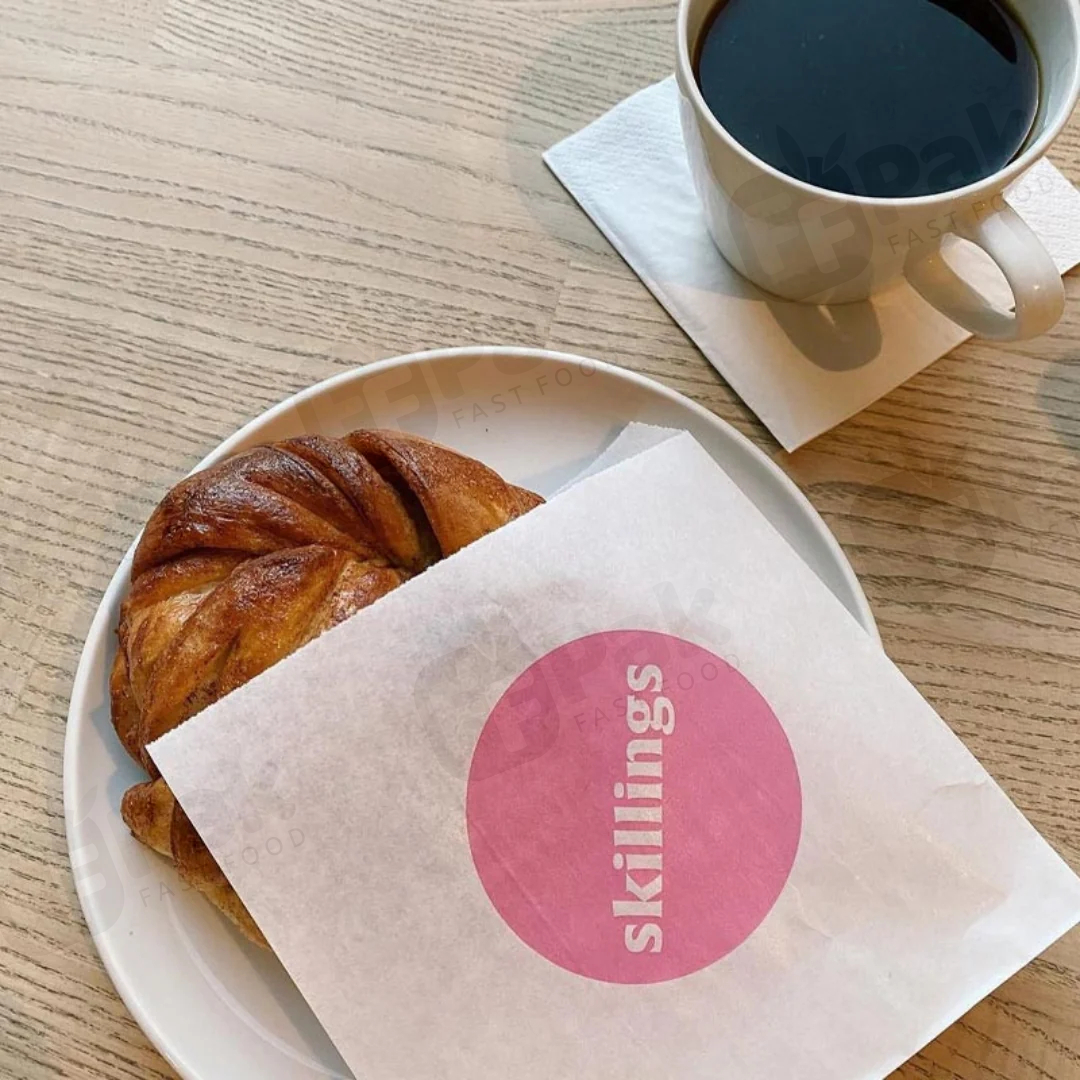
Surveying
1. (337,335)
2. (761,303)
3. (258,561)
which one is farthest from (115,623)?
(761,303)

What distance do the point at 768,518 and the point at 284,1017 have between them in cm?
42

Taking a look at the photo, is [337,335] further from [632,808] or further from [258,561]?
[632,808]

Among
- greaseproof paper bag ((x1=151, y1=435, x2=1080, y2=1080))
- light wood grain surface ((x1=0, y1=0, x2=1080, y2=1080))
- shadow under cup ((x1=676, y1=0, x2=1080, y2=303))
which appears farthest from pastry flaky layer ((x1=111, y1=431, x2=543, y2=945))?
shadow under cup ((x1=676, y1=0, x2=1080, y2=303))

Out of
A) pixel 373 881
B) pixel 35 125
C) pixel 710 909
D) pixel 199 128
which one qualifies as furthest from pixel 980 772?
pixel 35 125

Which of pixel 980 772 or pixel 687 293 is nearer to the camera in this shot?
pixel 980 772

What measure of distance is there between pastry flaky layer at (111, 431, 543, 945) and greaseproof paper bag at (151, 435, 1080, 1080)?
0.08 feet

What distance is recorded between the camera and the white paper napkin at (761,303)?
29.9 inches

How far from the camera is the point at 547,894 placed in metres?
0.57

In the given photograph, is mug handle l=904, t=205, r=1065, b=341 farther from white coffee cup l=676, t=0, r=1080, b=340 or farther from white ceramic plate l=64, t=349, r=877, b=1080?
white ceramic plate l=64, t=349, r=877, b=1080

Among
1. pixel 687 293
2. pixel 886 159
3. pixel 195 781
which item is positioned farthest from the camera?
pixel 687 293

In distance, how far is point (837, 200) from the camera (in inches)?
24.6

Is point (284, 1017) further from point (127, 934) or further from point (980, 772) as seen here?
point (980, 772)

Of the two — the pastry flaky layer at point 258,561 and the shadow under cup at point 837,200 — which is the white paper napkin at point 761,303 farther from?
the pastry flaky layer at point 258,561

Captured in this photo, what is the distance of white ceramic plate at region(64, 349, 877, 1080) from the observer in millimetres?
610
